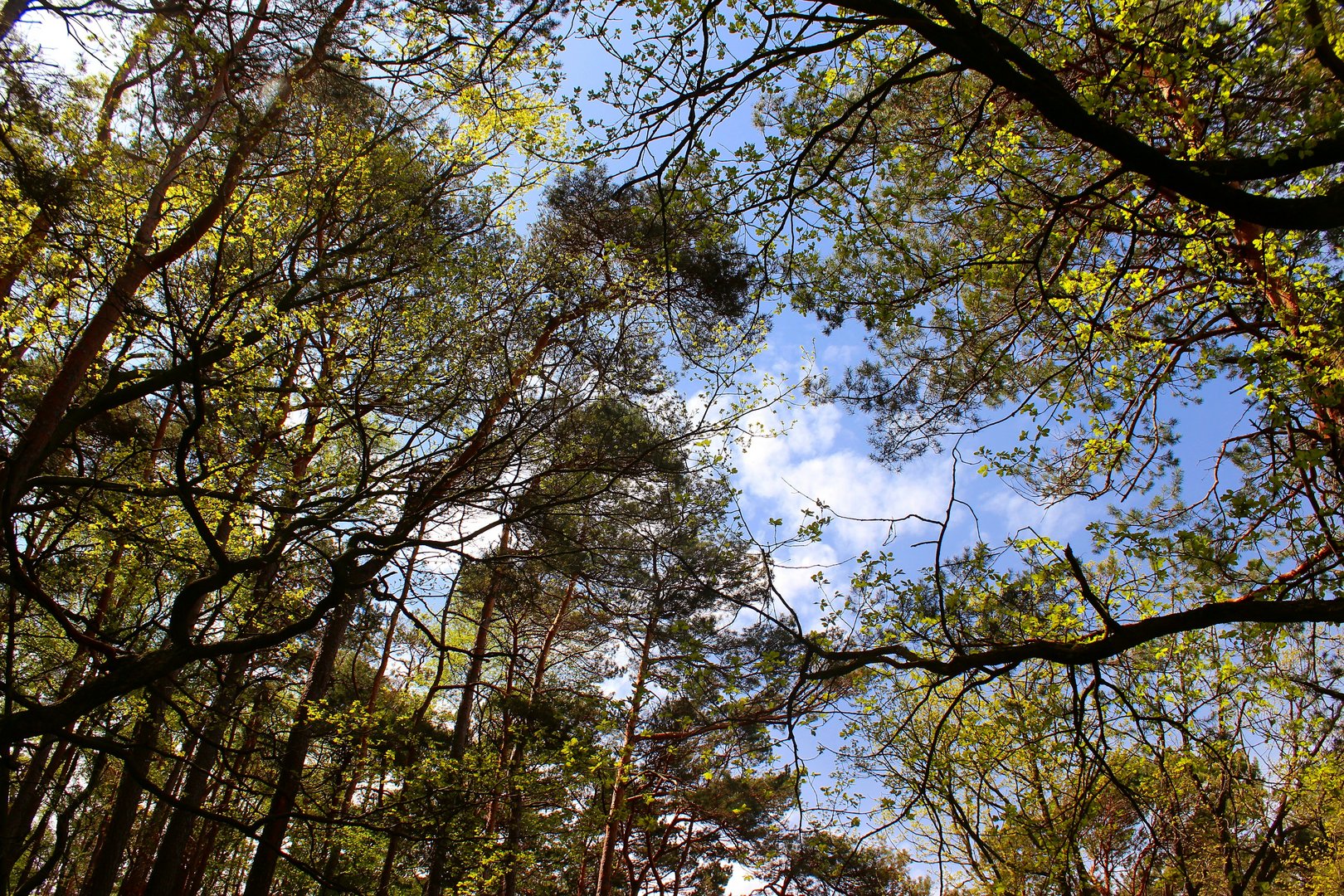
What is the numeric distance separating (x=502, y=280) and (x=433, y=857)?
821cm

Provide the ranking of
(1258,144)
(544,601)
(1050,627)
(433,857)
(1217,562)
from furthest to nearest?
(544,601), (433,857), (1050,627), (1258,144), (1217,562)

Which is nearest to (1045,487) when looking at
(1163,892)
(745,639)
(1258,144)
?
(1258,144)

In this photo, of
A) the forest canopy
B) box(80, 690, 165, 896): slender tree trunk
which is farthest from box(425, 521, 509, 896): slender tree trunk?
box(80, 690, 165, 896): slender tree trunk

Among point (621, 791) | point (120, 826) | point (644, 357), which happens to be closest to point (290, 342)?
point (644, 357)

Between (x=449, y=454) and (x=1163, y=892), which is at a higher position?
(x=449, y=454)

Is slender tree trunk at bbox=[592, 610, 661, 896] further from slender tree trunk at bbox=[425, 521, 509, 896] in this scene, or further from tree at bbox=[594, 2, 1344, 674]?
tree at bbox=[594, 2, 1344, 674]

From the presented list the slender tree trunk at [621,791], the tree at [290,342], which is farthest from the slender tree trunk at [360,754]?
the slender tree trunk at [621,791]

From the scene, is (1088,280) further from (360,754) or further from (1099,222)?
(360,754)

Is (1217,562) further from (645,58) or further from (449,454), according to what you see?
(449,454)

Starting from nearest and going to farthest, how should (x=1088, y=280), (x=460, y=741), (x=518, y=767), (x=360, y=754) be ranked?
(x=1088, y=280), (x=360, y=754), (x=518, y=767), (x=460, y=741)

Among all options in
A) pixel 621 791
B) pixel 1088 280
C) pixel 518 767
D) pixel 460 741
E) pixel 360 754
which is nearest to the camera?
pixel 1088 280

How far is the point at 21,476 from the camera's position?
13.8ft

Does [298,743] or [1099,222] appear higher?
[1099,222]

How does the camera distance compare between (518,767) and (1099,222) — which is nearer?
(1099,222)
